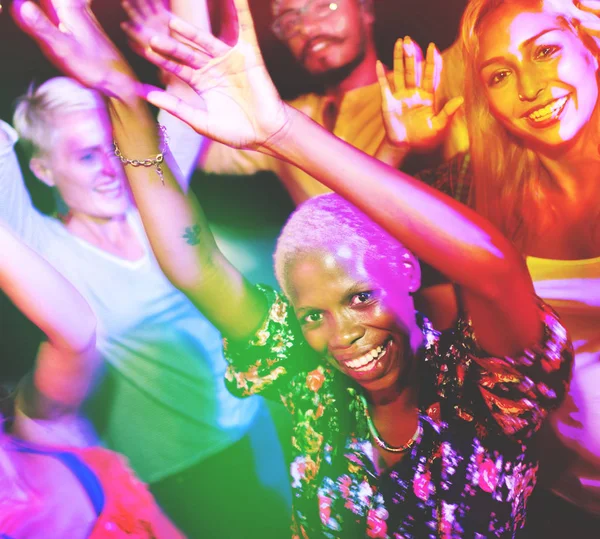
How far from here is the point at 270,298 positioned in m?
1.31

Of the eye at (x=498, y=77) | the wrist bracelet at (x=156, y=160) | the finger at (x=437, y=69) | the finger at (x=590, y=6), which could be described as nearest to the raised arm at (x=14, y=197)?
the wrist bracelet at (x=156, y=160)

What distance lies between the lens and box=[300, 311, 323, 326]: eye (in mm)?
1276

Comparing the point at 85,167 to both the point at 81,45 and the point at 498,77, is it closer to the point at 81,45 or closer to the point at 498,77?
the point at 81,45

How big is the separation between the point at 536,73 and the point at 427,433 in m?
0.86

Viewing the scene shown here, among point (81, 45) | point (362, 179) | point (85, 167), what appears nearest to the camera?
point (362, 179)

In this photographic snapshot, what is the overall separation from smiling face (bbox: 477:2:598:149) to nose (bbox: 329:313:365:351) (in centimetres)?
59

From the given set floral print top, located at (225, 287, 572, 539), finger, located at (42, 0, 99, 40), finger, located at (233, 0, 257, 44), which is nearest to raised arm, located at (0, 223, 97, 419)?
floral print top, located at (225, 287, 572, 539)

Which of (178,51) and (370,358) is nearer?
(178,51)

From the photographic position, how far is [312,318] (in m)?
1.28

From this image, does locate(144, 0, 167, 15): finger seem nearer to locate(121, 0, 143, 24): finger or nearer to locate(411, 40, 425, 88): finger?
locate(121, 0, 143, 24): finger

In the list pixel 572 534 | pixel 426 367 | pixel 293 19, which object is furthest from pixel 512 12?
pixel 572 534

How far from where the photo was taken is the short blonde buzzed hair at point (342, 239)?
4.11 feet

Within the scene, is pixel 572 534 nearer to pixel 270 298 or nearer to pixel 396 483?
pixel 396 483

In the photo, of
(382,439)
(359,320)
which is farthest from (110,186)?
(382,439)
